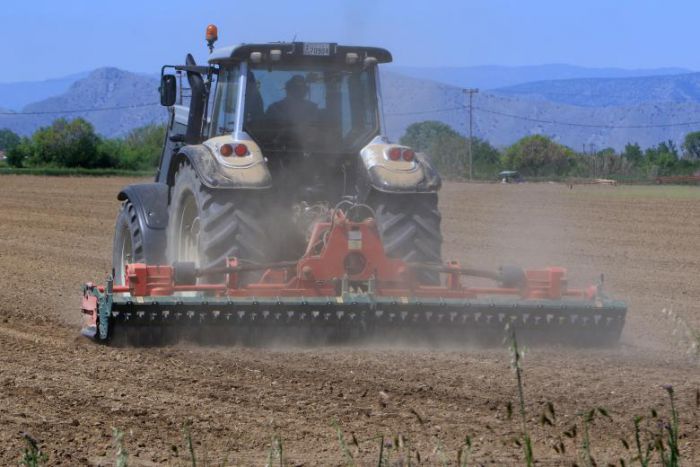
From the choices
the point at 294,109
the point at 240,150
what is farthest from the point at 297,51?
the point at 240,150

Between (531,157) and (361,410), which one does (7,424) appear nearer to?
(361,410)

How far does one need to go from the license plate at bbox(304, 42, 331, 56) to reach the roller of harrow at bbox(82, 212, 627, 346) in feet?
4.50

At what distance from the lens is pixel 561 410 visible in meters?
6.26

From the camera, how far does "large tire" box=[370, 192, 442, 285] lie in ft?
29.1

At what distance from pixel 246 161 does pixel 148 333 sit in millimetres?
1451

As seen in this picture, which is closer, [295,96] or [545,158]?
[295,96]

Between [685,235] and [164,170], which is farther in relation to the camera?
[685,235]

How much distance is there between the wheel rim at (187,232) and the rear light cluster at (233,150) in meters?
0.76

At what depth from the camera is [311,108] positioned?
9281 millimetres

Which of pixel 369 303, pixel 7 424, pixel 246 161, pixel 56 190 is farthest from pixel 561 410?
pixel 56 190

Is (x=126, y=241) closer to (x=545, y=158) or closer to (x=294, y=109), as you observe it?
(x=294, y=109)

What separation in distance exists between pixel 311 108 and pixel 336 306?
1.87 metres

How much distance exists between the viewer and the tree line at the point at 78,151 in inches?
2842

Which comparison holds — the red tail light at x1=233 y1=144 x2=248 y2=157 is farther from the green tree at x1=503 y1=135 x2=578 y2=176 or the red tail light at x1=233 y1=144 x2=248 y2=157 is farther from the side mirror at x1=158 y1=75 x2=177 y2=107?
the green tree at x1=503 y1=135 x2=578 y2=176
